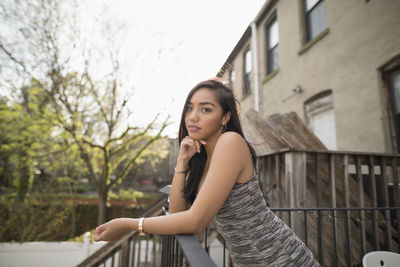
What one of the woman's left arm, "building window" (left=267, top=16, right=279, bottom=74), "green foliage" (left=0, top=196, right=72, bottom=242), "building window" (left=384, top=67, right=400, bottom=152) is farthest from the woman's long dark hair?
"green foliage" (left=0, top=196, right=72, bottom=242)

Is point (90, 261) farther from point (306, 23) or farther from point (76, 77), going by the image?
point (306, 23)

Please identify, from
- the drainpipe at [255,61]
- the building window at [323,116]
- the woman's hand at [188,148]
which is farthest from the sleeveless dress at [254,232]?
the drainpipe at [255,61]

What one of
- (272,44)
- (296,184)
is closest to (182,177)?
(296,184)

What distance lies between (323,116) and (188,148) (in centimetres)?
581

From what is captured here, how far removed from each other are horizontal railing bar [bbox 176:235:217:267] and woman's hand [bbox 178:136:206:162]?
2.03 feet

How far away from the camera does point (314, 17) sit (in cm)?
671

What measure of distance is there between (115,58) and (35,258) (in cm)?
709

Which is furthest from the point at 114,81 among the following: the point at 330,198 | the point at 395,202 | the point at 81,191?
the point at 81,191

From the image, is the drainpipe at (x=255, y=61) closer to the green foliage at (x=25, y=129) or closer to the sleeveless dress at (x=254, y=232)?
the green foliage at (x=25, y=129)

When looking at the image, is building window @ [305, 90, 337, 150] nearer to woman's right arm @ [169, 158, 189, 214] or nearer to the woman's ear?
the woman's ear

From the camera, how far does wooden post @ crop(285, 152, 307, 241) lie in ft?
8.85

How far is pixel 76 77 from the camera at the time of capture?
816 cm

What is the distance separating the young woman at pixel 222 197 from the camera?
3.33 ft

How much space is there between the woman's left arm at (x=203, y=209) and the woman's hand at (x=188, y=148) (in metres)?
0.34
